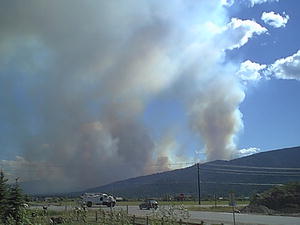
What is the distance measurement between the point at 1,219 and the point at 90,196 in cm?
5661

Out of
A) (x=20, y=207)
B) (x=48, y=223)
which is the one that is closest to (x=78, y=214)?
(x=48, y=223)

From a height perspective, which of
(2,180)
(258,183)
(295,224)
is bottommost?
(295,224)

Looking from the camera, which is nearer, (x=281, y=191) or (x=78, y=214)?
(x=78, y=214)

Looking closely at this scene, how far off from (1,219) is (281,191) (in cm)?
4981

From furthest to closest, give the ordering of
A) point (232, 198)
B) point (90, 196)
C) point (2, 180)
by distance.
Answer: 1. point (90, 196)
2. point (232, 198)
3. point (2, 180)

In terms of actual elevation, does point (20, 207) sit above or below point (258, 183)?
below

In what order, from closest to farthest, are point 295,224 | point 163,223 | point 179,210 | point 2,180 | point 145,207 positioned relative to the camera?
point 179,210
point 163,223
point 2,180
point 295,224
point 145,207

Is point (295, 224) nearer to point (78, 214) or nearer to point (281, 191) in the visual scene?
point (78, 214)

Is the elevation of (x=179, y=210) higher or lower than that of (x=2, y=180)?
lower

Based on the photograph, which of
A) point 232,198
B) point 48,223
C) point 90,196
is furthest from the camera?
point 90,196

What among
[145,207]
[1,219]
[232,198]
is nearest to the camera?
[1,219]

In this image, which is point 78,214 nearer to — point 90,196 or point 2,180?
point 2,180

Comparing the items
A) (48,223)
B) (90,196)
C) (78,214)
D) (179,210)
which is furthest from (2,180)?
(90,196)

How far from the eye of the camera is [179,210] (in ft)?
43.7
